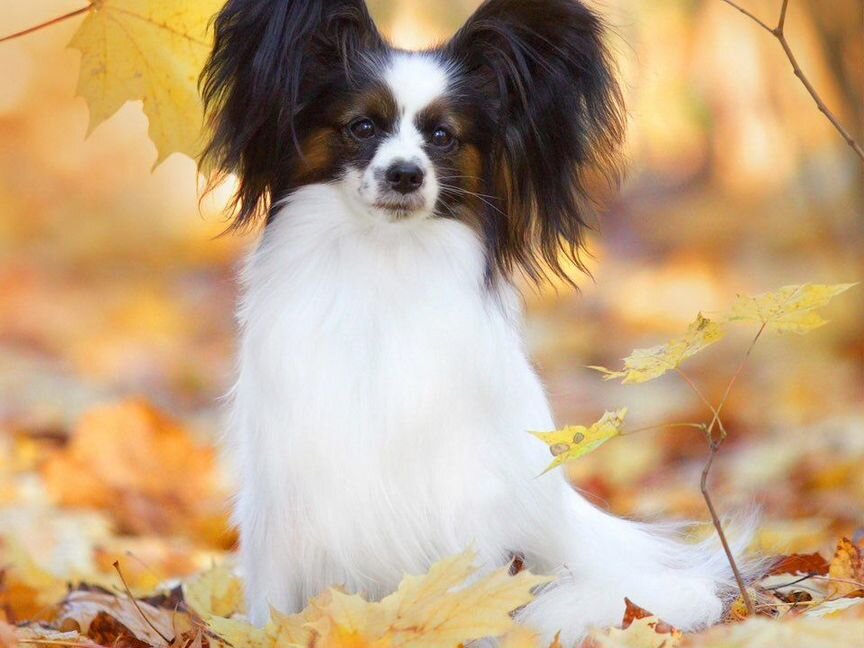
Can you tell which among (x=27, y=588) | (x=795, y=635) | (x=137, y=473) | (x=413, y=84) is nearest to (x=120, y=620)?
(x=27, y=588)

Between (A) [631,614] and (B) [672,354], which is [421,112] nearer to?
(B) [672,354]

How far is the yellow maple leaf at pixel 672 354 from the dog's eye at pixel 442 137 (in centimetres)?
60

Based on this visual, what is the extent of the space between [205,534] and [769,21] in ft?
14.3

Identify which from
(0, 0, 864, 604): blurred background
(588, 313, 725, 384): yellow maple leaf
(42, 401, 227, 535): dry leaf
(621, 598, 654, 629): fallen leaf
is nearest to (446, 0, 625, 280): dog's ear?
(588, 313, 725, 384): yellow maple leaf

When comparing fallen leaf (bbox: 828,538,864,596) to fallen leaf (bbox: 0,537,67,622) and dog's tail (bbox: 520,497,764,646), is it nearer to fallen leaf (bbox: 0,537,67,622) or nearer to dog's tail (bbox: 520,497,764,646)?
dog's tail (bbox: 520,497,764,646)

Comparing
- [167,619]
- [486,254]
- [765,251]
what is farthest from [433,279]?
[765,251]

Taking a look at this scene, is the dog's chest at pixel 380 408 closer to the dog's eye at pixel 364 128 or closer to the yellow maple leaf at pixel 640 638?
the dog's eye at pixel 364 128

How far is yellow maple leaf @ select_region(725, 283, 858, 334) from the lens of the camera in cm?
210

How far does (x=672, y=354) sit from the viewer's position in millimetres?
2096

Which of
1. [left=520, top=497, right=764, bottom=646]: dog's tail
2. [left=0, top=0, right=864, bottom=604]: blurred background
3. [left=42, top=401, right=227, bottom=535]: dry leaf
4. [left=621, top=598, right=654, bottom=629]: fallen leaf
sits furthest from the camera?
[left=0, top=0, right=864, bottom=604]: blurred background

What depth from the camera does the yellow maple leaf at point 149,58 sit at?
2619mm

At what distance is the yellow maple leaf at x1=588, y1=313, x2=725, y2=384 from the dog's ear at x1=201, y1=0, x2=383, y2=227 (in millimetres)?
805

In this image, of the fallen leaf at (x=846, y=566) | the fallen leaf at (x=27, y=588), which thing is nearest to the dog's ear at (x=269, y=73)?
the fallen leaf at (x=27, y=588)

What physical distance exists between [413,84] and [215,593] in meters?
1.43
